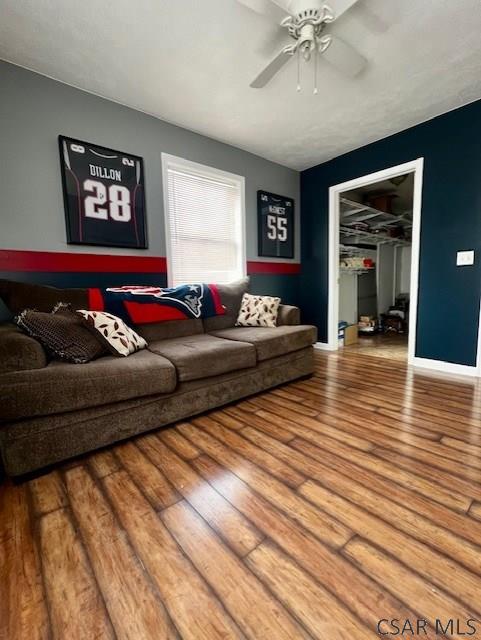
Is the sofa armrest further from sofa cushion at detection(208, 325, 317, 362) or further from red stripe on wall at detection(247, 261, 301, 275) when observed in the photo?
red stripe on wall at detection(247, 261, 301, 275)

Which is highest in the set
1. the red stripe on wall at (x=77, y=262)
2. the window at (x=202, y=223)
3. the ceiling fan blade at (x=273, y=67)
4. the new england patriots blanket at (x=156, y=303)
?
the ceiling fan blade at (x=273, y=67)

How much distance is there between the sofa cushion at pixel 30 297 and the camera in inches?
71.6

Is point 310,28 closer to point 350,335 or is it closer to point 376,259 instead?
point 350,335

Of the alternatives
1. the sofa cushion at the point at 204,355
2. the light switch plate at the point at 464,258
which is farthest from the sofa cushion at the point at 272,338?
the light switch plate at the point at 464,258

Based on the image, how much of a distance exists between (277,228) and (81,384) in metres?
3.18

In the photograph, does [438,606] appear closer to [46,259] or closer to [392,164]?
[46,259]

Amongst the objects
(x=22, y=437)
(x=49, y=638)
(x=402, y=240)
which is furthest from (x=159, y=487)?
(x=402, y=240)

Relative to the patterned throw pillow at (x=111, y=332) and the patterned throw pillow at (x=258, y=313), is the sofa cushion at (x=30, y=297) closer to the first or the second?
the patterned throw pillow at (x=111, y=332)

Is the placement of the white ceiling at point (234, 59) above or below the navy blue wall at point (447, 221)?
above

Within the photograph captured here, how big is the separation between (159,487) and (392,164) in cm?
379

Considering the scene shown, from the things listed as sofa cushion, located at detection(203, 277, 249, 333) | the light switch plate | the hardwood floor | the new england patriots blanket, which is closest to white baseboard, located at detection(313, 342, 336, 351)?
sofa cushion, located at detection(203, 277, 249, 333)

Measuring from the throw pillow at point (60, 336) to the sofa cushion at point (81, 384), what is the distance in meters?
0.07

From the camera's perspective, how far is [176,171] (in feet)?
9.39

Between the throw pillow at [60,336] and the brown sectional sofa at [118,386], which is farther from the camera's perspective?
the throw pillow at [60,336]
